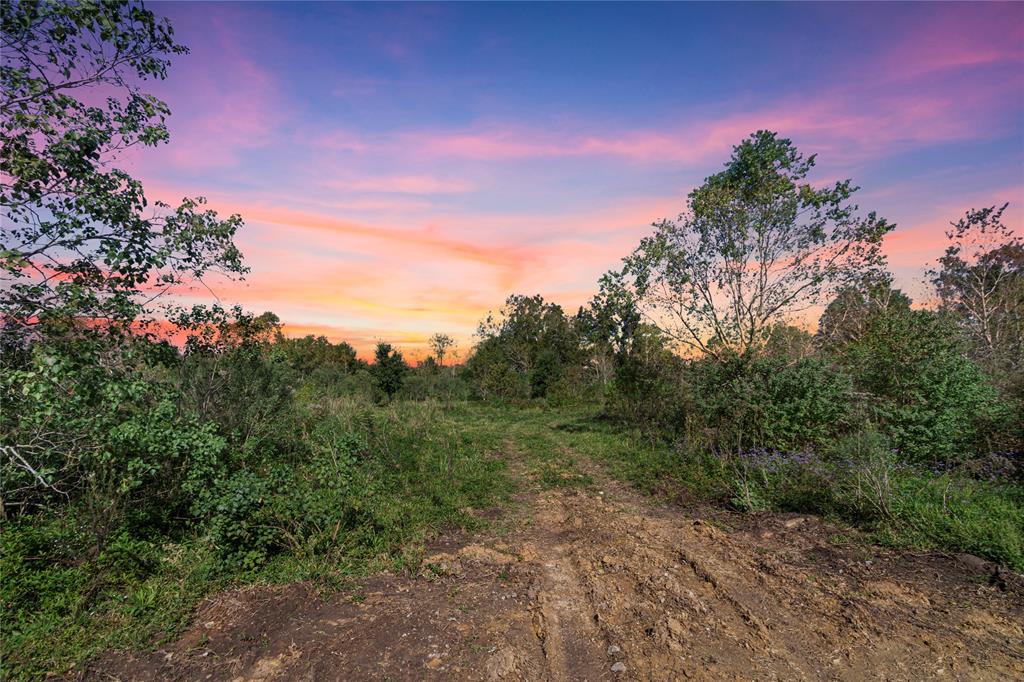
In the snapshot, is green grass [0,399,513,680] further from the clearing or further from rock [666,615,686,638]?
rock [666,615,686,638]

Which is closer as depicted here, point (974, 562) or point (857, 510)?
point (974, 562)

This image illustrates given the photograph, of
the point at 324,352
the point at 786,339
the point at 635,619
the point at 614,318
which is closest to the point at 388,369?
the point at 324,352

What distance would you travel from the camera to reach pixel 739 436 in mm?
8031

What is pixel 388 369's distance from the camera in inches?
1013

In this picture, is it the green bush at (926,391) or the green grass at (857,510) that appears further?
the green bush at (926,391)

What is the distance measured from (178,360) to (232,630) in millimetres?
3768

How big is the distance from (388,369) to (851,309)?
22509 millimetres

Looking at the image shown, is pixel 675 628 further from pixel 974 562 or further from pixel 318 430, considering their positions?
pixel 318 430

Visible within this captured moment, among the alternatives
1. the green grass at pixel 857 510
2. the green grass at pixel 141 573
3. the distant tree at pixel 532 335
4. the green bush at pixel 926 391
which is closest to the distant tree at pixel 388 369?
the distant tree at pixel 532 335

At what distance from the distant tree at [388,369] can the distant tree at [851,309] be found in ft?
69.5

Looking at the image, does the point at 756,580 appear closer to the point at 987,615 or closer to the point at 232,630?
the point at 987,615

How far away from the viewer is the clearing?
3.23m

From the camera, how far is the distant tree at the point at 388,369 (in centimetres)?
2542

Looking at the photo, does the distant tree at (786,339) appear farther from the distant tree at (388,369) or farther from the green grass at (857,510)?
the distant tree at (388,369)
